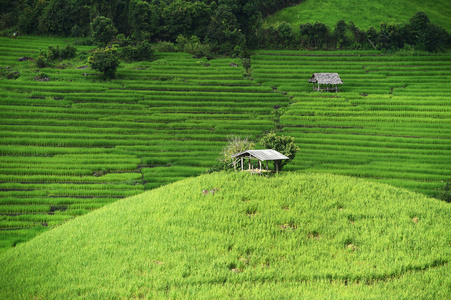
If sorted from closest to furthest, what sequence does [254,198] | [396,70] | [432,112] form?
[254,198]
[432,112]
[396,70]

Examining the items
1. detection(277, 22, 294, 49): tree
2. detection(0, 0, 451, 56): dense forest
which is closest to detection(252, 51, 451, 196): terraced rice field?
detection(277, 22, 294, 49): tree

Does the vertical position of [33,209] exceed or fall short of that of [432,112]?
it falls short

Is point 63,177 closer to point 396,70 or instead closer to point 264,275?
point 264,275

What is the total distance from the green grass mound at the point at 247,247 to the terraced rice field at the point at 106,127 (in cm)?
696

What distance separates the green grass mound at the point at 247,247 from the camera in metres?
17.7

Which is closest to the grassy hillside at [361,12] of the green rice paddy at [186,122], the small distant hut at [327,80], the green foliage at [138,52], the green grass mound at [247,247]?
the green rice paddy at [186,122]

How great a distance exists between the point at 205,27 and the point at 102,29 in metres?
18.2

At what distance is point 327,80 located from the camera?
187ft

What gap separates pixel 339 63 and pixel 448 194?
39.4 m

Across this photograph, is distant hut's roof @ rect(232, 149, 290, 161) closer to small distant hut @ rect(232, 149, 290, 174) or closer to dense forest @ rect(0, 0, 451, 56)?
small distant hut @ rect(232, 149, 290, 174)

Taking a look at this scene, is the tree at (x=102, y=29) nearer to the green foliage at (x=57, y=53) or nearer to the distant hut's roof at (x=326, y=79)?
the green foliage at (x=57, y=53)

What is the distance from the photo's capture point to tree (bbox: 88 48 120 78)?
58.1m

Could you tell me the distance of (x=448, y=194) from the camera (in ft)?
106

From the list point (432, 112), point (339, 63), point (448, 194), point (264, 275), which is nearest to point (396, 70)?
point (339, 63)
